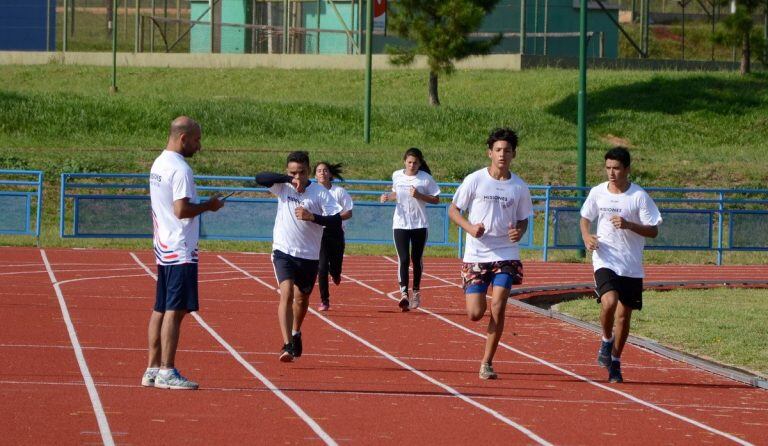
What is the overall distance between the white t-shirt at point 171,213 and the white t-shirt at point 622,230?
349 cm

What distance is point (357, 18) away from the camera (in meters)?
55.7

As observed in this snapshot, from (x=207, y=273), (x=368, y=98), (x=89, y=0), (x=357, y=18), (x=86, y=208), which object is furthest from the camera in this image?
(x=89, y=0)

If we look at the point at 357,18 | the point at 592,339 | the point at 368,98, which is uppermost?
the point at 357,18

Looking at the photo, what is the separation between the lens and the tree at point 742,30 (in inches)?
1788

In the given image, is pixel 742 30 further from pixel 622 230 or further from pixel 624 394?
pixel 624 394

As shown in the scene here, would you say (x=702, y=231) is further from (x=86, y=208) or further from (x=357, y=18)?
(x=357, y=18)

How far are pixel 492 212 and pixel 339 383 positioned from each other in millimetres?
1837

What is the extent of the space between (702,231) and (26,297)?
14.2m

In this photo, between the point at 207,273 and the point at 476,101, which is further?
the point at 476,101

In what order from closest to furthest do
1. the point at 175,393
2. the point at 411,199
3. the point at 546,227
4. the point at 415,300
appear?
the point at 175,393 < the point at 411,199 < the point at 415,300 < the point at 546,227

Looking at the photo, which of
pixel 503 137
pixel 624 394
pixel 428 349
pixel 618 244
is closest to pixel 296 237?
pixel 503 137

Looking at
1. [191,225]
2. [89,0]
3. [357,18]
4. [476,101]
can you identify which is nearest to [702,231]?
[191,225]

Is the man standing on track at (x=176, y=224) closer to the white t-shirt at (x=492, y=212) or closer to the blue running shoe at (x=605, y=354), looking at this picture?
the white t-shirt at (x=492, y=212)

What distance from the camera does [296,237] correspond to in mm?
11594
